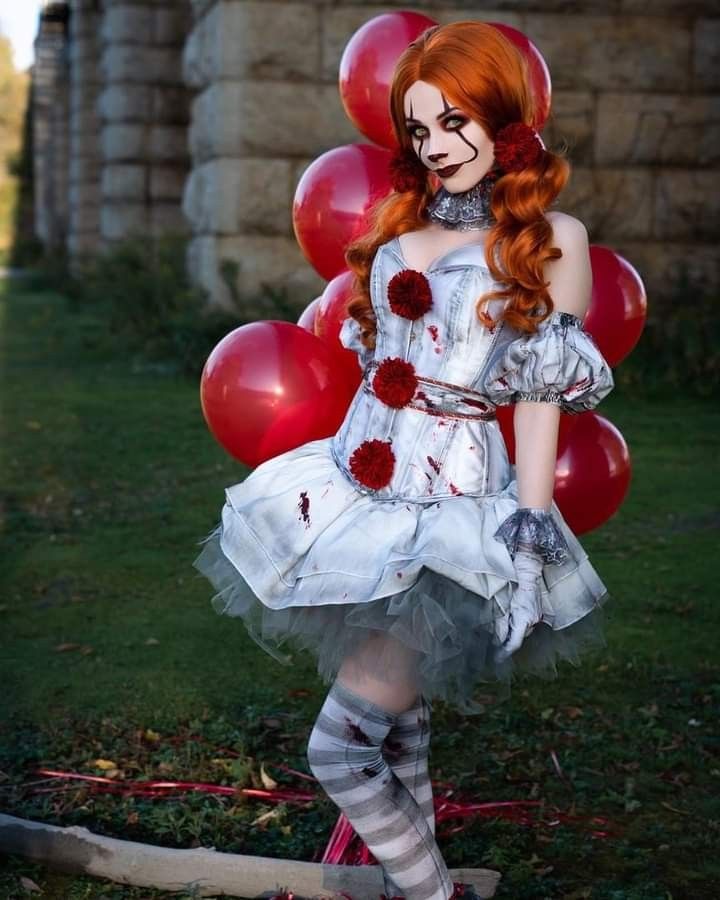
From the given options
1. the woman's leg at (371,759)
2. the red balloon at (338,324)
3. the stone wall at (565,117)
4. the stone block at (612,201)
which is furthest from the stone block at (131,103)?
the woman's leg at (371,759)

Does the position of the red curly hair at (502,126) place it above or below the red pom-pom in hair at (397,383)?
above

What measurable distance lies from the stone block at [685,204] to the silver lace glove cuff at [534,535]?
7298mm

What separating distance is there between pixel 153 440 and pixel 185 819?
491cm

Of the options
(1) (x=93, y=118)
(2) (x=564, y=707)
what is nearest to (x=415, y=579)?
(2) (x=564, y=707)

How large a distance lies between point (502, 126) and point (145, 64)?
13.6 m

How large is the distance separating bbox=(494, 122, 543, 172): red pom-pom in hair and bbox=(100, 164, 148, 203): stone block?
45.1ft

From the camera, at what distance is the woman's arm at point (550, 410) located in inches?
98.3

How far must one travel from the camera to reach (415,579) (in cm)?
236

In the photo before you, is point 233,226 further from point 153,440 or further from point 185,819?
point 185,819

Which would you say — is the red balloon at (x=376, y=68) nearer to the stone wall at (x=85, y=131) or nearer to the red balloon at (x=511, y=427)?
the red balloon at (x=511, y=427)

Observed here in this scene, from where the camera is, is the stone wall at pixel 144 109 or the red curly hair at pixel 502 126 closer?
the red curly hair at pixel 502 126

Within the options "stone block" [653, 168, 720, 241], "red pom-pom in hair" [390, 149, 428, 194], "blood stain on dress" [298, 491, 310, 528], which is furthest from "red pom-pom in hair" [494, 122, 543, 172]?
"stone block" [653, 168, 720, 241]

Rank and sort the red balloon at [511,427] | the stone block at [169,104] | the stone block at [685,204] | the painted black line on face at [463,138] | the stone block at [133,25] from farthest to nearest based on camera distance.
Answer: the stone block at [169,104], the stone block at [133,25], the stone block at [685,204], the red balloon at [511,427], the painted black line on face at [463,138]

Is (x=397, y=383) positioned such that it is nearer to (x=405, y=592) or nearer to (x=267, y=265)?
(x=405, y=592)
